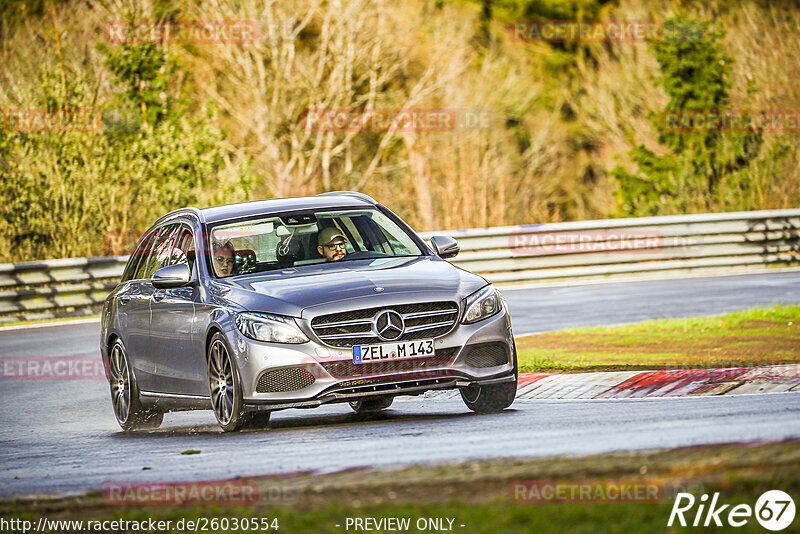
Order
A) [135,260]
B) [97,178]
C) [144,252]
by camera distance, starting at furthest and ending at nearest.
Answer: [97,178]
[135,260]
[144,252]

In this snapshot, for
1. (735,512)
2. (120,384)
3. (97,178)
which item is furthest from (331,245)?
(97,178)

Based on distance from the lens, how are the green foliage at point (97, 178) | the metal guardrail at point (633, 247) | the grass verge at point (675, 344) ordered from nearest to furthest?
the grass verge at point (675, 344), the metal guardrail at point (633, 247), the green foliage at point (97, 178)

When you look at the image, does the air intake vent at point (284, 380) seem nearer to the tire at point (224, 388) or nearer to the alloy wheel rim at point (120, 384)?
the tire at point (224, 388)

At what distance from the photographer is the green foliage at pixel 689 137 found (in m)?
30.8

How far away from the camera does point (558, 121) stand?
57438mm

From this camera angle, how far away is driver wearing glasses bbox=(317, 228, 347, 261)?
1056 cm

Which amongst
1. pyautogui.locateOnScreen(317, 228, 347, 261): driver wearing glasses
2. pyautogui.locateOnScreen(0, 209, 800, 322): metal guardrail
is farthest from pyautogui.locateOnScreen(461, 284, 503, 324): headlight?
pyautogui.locateOnScreen(0, 209, 800, 322): metal guardrail

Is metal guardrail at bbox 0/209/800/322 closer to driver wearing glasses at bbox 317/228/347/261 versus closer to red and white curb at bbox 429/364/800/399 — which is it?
red and white curb at bbox 429/364/800/399

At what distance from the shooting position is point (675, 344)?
14.1 m

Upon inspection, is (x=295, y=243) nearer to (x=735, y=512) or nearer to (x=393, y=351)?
(x=393, y=351)

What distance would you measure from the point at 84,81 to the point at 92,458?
1994 centimetres

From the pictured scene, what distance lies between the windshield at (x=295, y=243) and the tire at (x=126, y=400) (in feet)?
5.07

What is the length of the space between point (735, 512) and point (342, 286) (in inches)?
189

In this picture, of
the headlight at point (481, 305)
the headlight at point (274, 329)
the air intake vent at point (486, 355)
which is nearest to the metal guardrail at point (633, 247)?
the headlight at point (481, 305)
